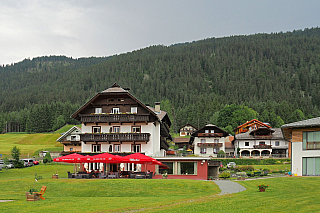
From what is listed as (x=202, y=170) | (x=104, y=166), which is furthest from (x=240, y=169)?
(x=104, y=166)

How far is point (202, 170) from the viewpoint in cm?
4966

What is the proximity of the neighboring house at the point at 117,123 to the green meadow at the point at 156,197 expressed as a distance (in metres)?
19.1

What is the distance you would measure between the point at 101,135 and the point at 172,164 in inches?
496

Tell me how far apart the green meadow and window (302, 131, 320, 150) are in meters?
8.42

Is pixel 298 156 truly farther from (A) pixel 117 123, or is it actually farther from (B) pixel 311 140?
(A) pixel 117 123

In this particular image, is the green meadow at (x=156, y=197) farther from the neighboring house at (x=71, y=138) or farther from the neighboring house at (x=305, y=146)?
the neighboring house at (x=71, y=138)

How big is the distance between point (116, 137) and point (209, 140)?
49.0 metres

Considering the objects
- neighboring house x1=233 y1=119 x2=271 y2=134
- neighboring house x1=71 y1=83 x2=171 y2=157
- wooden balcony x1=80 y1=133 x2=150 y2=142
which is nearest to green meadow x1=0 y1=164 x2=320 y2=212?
wooden balcony x1=80 y1=133 x2=150 y2=142

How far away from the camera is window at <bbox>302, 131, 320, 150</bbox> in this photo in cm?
4166

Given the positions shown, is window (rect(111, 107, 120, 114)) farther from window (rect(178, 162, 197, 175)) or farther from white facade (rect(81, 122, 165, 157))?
window (rect(178, 162, 197, 175))

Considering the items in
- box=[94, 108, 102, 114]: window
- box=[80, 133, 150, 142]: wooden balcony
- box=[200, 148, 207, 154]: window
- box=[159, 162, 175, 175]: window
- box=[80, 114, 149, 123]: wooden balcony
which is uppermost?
box=[94, 108, 102, 114]: window

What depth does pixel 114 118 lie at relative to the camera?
5644 centimetres

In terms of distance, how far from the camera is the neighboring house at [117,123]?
183ft

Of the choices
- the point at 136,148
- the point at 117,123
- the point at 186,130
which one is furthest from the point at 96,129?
the point at 186,130
